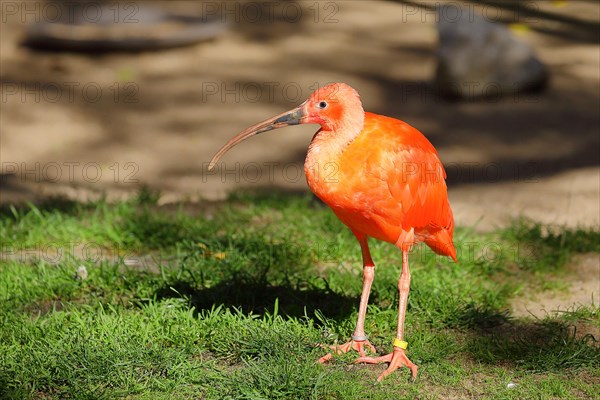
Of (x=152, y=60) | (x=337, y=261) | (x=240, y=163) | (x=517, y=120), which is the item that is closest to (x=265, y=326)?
(x=337, y=261)

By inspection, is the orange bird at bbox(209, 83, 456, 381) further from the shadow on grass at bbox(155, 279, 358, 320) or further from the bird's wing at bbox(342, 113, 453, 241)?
the shadow on grass at bbox(155, 279, 358, 320)

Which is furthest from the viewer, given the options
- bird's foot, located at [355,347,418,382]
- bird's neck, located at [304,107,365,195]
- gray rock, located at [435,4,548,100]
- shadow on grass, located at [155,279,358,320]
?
gray rock, located at [435,4,548,100]

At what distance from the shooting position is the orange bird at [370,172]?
13.0 ft

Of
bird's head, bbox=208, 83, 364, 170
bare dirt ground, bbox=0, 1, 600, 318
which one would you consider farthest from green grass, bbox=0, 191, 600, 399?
bird's head, bbox=208, 83, 364, 170

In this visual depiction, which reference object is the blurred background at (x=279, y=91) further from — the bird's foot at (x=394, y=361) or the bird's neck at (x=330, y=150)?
the bird's neck at (x=330, y=150)

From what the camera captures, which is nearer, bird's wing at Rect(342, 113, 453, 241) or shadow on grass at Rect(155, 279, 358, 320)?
bird's wing at Rect(342, 113, 453, 241)

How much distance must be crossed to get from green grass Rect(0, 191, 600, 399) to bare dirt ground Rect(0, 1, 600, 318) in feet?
2.17

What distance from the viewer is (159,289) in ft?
16.3

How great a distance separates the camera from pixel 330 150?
4.00 meters

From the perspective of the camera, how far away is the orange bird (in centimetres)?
395

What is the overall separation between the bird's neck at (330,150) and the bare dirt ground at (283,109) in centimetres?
207

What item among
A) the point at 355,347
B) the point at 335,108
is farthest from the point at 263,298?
the point at 335,108

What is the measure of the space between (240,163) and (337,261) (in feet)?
10.1

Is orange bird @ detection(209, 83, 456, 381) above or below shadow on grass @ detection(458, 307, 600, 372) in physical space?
above
